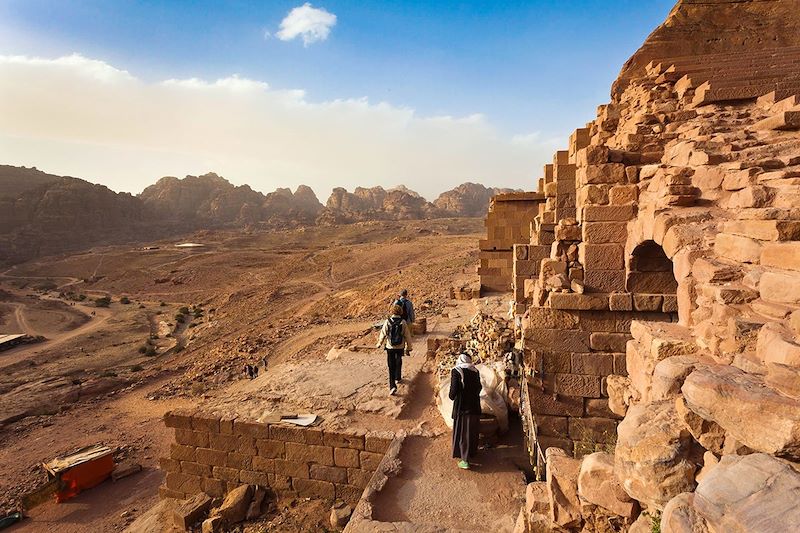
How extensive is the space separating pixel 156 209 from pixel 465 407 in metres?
90.9

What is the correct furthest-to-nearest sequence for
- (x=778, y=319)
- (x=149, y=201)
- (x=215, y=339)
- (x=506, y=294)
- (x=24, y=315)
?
1. (x=149, y=201)
2. (x=24, y=315)
3. (x=215, y=339)
4. (x=506, y=294)
5. (x=778, y=319)

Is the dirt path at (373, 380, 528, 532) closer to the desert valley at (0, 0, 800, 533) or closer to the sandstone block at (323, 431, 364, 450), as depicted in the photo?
the desert valley at (0, 0, 800, 533)

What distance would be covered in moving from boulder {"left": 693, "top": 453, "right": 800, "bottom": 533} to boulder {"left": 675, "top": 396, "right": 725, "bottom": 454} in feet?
1.00

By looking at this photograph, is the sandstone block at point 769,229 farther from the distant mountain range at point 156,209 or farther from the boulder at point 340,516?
the distant mountain range at point 156,209

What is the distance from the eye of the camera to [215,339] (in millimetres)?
18141

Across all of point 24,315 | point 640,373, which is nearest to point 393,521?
point 640,373

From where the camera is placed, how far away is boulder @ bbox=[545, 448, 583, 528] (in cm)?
280

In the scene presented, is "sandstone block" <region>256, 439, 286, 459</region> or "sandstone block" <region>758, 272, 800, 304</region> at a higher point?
"sandstone block" <region>758, 272, 800, 304</region>

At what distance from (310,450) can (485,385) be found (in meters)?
2.54

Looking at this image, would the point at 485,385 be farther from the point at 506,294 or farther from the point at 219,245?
the point at 219,245

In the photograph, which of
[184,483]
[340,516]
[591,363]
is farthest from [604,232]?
[184,483]

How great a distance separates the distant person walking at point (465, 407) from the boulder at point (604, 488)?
220cm

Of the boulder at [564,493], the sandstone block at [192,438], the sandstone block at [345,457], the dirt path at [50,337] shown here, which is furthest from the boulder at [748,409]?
the dirt path at [50,337]

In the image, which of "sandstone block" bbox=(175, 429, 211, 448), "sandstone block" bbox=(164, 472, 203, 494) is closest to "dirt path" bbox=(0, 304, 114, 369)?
"sandstone block" bbox=(164, 472, 203, 494)
